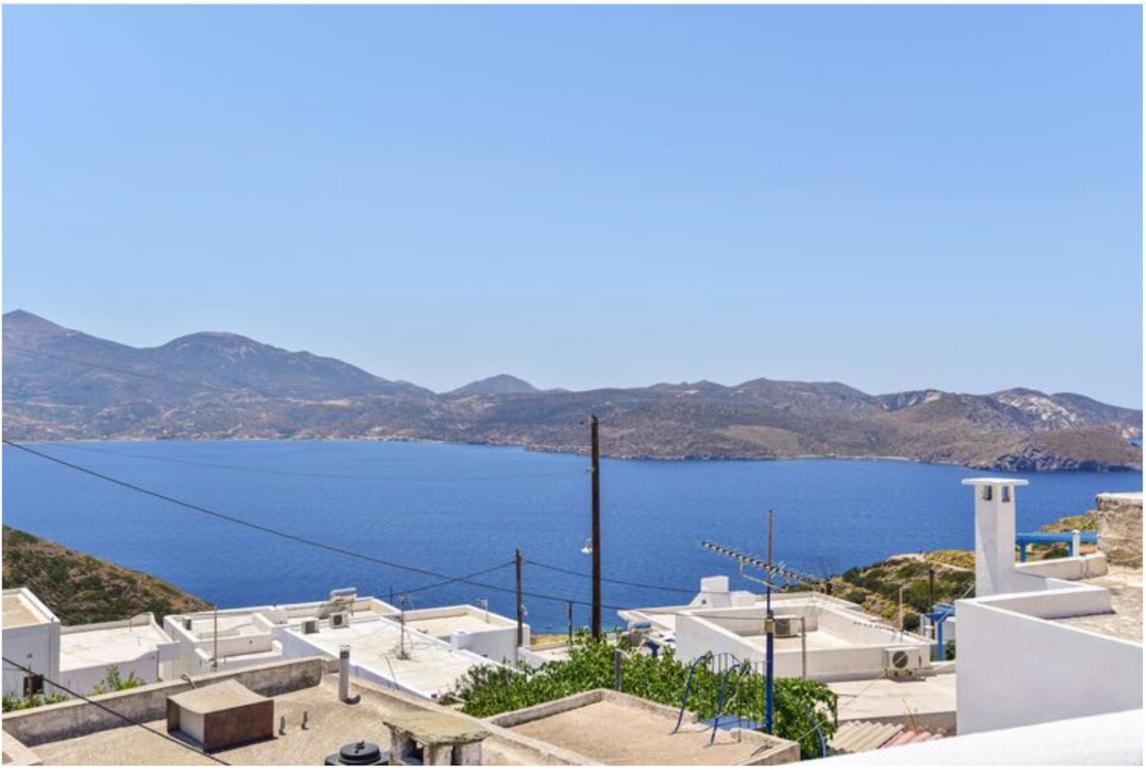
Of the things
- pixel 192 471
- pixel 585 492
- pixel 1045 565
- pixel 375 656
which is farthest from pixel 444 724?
pixel 192 471

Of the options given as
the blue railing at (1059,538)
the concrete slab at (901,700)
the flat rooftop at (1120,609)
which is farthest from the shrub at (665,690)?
the blue railing at (1059,538)

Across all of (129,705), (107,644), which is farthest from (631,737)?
(107,644)

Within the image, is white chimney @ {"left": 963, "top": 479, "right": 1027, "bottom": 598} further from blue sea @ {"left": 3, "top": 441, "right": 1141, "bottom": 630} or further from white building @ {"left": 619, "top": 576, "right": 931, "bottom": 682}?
blue sea @ {"left": 3, "top": 441, "right": 1141, "bottom": 630}

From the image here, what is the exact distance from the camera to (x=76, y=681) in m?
23.9

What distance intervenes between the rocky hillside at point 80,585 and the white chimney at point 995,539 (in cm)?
3950

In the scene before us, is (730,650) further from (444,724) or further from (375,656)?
(444,724)

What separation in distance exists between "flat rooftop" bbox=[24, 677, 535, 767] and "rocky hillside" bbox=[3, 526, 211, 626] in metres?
38.2

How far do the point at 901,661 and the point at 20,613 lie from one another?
1979 cm

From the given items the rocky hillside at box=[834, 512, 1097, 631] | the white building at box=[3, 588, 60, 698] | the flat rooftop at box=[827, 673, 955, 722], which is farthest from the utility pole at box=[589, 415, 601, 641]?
the rocky hillside at box=[834, 512, 1097, 631]

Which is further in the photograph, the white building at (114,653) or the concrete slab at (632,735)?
the white building at (114,653)

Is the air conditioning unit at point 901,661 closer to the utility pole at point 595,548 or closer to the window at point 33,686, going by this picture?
the utility pole at point 595,548

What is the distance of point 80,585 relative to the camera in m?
47.8

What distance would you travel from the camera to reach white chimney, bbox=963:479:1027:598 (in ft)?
47.6

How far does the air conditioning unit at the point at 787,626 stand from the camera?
20.6 meters
